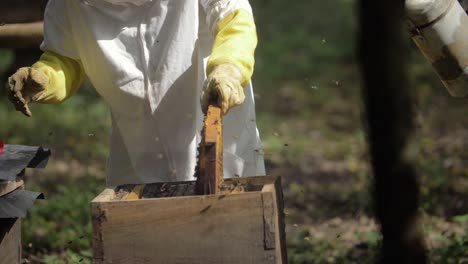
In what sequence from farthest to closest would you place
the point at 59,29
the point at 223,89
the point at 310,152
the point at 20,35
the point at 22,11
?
the point at 310,152
the point at 22,11
the point at 20,35
the point at 59,29
the point at 223,89

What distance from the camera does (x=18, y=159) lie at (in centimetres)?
353

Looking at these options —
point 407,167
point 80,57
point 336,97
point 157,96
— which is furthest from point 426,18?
point 336,97

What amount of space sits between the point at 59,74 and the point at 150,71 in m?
0.41

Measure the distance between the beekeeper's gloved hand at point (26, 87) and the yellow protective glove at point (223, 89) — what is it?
0.84 metres

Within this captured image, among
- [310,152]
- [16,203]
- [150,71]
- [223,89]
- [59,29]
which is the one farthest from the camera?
[310,152]

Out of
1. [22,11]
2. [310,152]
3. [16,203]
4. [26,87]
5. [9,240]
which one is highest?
[22,11]

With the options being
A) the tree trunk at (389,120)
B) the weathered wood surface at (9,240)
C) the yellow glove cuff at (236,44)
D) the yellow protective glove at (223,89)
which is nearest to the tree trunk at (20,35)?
the weathered wood surface at (9,240)

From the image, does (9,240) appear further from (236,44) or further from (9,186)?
(236,44)

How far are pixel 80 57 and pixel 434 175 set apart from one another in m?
3.68

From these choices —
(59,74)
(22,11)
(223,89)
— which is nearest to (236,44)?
(223,89)

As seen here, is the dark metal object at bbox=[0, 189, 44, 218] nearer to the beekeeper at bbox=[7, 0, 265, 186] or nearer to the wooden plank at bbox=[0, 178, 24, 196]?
the wooden plank at bbox=[0, 178, 24, 196]

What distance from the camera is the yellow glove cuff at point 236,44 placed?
3.44m

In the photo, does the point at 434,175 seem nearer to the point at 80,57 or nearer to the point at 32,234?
the point at 32,234

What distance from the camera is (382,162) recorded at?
1354 millimetres
